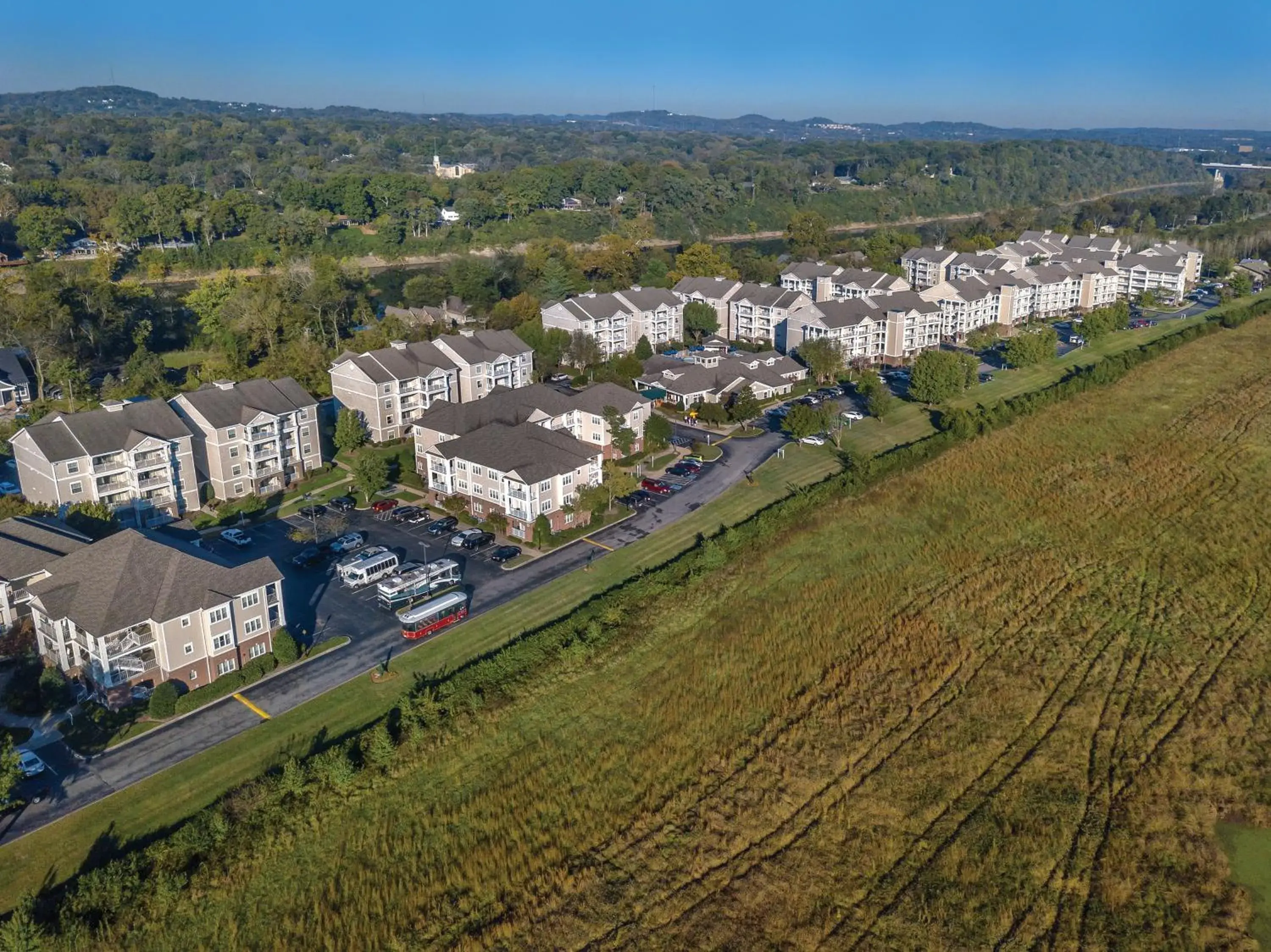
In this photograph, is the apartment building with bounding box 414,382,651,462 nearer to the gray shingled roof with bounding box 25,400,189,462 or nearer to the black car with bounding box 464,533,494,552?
the black car with bounding box 464,533,494,552

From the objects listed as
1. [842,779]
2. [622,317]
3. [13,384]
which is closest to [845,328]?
[622,317]

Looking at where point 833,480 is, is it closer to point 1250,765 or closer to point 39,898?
point 1250,765

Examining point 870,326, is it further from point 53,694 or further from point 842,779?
point 53,694

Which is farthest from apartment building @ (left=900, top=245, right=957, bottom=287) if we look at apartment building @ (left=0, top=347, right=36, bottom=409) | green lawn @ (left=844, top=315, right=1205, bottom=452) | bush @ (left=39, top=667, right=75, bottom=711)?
bush @ (left=39, top=667, right=75, bottom=711)

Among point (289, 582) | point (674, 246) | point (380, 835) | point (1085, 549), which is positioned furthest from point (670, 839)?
point (674, 246)

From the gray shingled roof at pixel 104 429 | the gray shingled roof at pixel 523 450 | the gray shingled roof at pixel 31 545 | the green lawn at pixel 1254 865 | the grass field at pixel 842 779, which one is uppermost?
the gray shingled roof at pixel 104 429

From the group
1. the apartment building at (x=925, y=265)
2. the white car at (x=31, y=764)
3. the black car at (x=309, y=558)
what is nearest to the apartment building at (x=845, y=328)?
the apartment building at (x=925, y=265)

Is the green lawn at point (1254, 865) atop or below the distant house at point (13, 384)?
below

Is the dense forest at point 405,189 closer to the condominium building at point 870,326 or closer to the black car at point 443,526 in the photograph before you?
the condominium building at point 870,326
